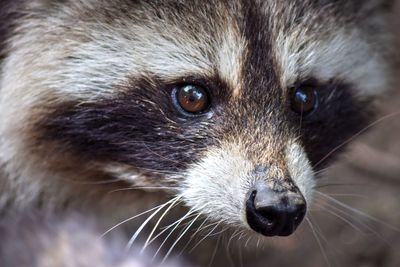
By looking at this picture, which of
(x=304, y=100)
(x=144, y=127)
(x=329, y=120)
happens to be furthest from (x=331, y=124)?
(x=144, y=127)

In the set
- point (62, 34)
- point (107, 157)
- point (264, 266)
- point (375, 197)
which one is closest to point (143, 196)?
point (107, 157)

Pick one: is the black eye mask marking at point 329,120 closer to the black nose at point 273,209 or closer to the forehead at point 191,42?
the forehead at point 191,42

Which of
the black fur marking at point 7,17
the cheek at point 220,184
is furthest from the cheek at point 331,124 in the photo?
the black fur marking at point 7,17

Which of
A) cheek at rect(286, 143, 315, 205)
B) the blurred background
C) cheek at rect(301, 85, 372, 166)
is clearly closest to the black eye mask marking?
cheek at rect(301, 85, 372, 166)

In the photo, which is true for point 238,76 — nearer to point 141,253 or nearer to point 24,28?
point 24,28

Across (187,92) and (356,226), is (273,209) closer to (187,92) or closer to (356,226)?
(187,92)
